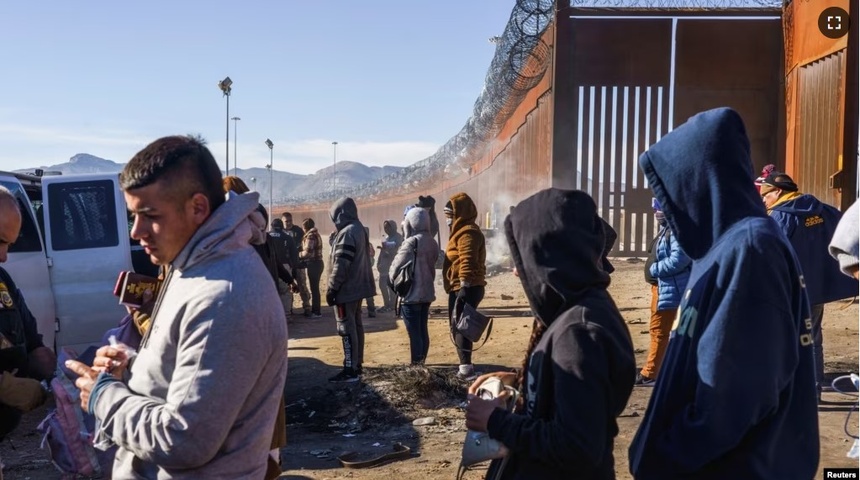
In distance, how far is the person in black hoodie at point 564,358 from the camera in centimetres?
220

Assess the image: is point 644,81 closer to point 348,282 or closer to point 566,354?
point 348,282

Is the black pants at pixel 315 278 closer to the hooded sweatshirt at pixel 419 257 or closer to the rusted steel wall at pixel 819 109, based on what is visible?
the hooded sweatshirt at pixel 419 257

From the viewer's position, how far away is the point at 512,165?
23.2m

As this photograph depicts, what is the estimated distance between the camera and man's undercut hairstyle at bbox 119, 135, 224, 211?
6.82 feet

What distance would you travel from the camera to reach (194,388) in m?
1.90

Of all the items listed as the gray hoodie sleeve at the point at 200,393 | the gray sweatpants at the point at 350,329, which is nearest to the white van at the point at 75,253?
the gray sweatpants at the point at 350,329

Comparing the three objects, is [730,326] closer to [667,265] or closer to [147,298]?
[147,298]

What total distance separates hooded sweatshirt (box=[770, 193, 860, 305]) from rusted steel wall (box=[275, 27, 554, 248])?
33.8 ft

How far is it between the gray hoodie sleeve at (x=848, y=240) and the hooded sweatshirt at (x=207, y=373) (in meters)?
1.81

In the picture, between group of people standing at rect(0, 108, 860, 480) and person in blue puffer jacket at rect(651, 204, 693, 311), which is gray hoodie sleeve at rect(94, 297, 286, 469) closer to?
group of people standing at rect(0, 108, 860, 480)

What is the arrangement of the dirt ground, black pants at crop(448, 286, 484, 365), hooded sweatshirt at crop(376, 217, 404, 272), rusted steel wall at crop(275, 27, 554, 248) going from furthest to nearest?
rusted steel wall at crop(275, 27, 554, 248), hooded sweatshirt at crop(376, 217, 404, 272), black pants at crop(448, 286, 484, 365), the dirt ground

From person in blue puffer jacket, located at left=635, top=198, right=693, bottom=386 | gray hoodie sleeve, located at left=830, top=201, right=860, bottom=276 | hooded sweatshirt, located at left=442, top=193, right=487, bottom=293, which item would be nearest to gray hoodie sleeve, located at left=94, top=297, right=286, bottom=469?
gray hoodie sleeve, located at left=830, top=201, right=860, bottom=276

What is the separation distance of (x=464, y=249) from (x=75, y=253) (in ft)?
12.2

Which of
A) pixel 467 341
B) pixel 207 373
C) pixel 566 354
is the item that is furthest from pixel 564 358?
pixel 467 341
